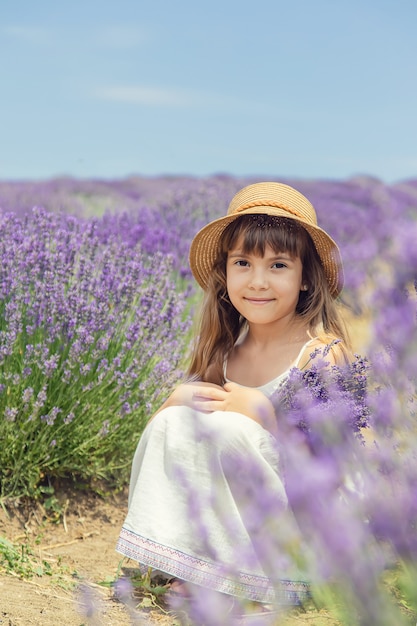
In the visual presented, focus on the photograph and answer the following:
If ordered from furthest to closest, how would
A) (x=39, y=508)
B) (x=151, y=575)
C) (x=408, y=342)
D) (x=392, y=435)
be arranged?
1. (x=39, y=508)
2. (x=151, y=575)
3. (x=392, y=435)
4. (x=408, y=342)

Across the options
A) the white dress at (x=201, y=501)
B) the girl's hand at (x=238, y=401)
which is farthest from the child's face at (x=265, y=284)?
the white dress at (x=201, y=501)

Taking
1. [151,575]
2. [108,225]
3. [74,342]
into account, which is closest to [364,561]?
[151,575]

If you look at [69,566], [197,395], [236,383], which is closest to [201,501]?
[197,395]

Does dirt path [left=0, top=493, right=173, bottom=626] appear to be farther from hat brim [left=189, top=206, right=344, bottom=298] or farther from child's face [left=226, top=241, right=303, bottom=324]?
hat brim [left=189, top=206, right=344, bottom=298]

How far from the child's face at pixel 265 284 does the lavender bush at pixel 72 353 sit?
590mm

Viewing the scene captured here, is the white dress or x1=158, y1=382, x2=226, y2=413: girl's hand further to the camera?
x1=158, y1=382, x2=226, y2=413: girl's hand

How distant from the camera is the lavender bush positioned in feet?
9.47

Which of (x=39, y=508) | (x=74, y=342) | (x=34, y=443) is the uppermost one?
(x=74, y=342)

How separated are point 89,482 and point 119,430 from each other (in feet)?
1.06

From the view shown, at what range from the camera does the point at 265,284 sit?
244 centimetres

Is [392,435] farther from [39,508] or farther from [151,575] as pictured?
[39,508]

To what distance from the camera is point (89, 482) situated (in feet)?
11.0

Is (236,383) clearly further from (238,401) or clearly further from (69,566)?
(69,566)

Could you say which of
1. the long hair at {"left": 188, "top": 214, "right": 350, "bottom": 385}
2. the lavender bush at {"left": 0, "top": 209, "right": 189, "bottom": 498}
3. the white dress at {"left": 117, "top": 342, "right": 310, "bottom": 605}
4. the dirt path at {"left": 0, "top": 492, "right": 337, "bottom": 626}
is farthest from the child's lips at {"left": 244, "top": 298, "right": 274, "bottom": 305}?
the dirt path at {"left": 0, "top": 492, "right": 337, "bottom": 626}
